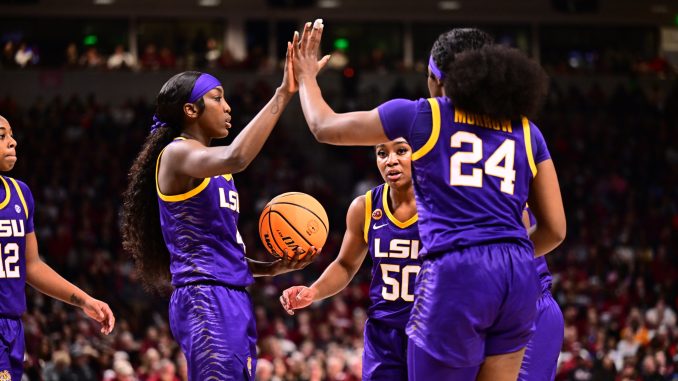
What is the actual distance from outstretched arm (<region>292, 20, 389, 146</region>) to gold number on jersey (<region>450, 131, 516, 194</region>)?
301 mm

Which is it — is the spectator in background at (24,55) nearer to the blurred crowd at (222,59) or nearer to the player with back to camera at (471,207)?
the blurred crowd at (222,59)

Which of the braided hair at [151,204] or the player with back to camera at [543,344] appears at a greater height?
the braided hair at [151,204]

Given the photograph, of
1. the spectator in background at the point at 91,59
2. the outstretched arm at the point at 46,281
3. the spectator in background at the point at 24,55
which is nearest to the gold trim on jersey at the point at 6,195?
the outstretched arm at the point at 46,281

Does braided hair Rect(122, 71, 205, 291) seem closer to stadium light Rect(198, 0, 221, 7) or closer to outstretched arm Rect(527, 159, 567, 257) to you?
outstretched arm Rect(527, 159, 567, 257)

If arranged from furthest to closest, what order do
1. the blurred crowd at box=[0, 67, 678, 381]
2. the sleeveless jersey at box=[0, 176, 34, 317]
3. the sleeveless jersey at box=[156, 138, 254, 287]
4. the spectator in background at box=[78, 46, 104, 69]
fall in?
the spectator in background at box=[78, 46, 104, 69] < the blurred crowd at box=[0, 67, 678, 381] < the sleeveless jersey at box=[0, 176, 34, 317] < the sleeveless jersey at box=[156, 138, 254, 287]

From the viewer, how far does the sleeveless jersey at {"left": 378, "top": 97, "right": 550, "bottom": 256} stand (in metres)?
3.94

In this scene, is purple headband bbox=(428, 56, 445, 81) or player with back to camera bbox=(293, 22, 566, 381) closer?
player with back to camera bbox=(293, 22, 566, 381)

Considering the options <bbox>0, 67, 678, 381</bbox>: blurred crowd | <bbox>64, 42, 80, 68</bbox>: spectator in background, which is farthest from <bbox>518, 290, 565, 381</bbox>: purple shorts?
<bbox>64, 42, 80, 68</bbox>: spectator in background

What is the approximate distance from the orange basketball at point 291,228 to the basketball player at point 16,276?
3.69 ft

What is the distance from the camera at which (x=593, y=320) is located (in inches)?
553

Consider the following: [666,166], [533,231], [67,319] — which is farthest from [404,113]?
[666,166]

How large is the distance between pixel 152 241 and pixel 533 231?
2015 millimetres

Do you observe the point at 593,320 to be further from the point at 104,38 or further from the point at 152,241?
the point at 104,38

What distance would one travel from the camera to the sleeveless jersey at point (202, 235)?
4.88 meters
